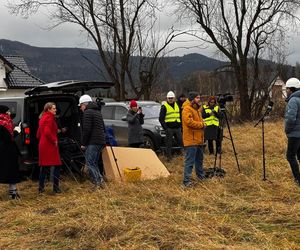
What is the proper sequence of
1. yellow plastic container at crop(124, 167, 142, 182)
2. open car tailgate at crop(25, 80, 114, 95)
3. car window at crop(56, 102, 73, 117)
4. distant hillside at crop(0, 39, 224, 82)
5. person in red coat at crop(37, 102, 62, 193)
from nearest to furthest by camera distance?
person in red coat at crop(37, 102, 62, 193), open car tailgate at crop(25, 80, 114, 95), yellow plastic container at crop(124, 167, 142, 182), car window at crop(56, 102, 73, 117), distant hillside at crop(0, 39, 224, 82)

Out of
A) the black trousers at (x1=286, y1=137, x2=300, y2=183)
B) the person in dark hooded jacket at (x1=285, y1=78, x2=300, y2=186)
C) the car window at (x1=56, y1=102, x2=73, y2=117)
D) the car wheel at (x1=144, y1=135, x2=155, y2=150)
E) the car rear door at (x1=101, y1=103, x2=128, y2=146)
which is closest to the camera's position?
the person in dark hooded jacket at (x1=285, y1=78, x2=300, y2=186)

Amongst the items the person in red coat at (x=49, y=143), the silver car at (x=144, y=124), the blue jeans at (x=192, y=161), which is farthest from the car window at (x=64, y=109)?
the blue jeans at (x=192, y=161)

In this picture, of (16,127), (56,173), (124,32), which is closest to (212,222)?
(56,173)

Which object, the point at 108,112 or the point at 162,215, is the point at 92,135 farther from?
the point at 108,112

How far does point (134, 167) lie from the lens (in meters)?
9.52

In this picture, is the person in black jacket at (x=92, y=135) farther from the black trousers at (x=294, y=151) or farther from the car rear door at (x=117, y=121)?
the car rear door at (x=117, y=121)

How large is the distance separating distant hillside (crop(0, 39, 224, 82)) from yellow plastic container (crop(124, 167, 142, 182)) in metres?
18.0

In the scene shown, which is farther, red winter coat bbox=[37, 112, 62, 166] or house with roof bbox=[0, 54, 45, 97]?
house with roof bbox=[0, 54, 45, 97]

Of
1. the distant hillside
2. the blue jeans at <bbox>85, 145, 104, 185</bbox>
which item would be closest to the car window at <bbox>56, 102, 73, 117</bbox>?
the blue jeans at <bbox>85, 145, 104, 185</bbox>

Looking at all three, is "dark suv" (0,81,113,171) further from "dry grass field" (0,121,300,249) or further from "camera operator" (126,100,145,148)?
"camera operator" (126,100,145,148)

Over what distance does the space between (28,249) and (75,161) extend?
15.2 feet

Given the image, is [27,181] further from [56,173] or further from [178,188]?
[178,188]

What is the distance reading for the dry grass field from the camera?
518 centimetres

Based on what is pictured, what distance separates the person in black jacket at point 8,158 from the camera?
26.9ft
